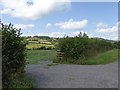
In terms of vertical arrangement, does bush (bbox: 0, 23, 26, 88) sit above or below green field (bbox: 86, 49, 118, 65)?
above

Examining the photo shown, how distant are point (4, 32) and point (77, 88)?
3466 millimetres

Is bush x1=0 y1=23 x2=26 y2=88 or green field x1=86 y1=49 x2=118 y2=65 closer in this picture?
bush x1=0 y1=23 x2=26 y2=88

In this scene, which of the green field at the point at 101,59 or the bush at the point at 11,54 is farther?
the green field at the point at 101,59

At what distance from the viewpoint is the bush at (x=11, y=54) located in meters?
9.11

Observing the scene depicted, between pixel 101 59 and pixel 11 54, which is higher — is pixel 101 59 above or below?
below

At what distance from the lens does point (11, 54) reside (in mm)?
9508

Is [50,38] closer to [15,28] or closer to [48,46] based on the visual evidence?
[48,46]

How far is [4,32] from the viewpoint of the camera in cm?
973

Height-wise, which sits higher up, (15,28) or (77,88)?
(15,28)

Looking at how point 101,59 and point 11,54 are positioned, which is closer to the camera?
point 11,54

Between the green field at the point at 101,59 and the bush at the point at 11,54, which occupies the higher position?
the bush at the point at 11,54

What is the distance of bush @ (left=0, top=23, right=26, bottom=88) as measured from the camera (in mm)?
9109

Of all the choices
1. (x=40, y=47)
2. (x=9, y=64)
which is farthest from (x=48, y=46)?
(x=9, y=64)

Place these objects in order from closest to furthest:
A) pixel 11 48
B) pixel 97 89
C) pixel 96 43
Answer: pixel 11 48, pixel 97 89, pixel 96 43
